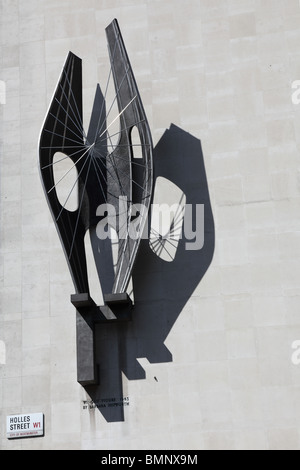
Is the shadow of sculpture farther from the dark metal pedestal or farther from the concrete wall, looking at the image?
the dark metal pedestal

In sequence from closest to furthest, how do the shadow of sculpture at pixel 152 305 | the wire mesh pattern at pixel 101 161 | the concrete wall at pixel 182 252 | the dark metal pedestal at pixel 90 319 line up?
the concrete wall at pixel 182 252
the dark metal pedestal at pixel 90 319
the shadow of sculpture at pixel 152 305
the wire mesh pattern at pixel 101 161

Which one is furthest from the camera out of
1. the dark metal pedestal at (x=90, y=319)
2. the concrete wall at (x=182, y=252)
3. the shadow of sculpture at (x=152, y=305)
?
the shadow of sculpture at (x=152, y=305)

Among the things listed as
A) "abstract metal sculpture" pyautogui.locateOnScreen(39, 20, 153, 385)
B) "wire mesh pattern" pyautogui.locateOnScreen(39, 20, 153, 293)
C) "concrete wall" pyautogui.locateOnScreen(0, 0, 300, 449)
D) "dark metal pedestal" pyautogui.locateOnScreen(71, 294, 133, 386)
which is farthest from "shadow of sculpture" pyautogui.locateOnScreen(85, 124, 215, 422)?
"wire mesh pattern" pyautogui.locateOnScreen(39, 20, 153, 293)

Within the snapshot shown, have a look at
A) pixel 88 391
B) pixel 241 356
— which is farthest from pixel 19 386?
pixel 241 356

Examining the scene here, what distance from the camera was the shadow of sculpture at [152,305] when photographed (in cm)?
2648

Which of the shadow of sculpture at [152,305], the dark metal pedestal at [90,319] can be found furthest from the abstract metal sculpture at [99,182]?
the shadow of sculpture at [152,305]

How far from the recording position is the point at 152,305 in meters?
27.1

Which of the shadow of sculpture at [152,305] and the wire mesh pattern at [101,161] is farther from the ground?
the wire mesh pattern at [101,161]

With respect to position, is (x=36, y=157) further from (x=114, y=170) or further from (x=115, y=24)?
(x=115, y=24)

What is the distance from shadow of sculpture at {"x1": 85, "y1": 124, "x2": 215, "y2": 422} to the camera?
26484mm

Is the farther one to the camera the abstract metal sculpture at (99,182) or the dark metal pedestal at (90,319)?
the abstract metal sculpture at (99,182)

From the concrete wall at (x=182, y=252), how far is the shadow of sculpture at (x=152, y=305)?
4 cm

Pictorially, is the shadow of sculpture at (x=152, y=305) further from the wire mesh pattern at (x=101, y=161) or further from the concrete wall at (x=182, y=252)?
the wire mesh pattern at (x=101, y=161)

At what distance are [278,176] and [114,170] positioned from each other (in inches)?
206
